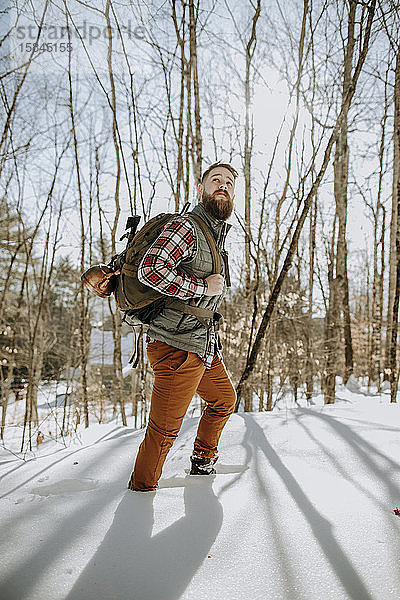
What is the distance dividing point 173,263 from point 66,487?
38.6 inches

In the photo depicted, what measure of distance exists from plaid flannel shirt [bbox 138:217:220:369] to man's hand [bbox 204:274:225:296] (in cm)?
2

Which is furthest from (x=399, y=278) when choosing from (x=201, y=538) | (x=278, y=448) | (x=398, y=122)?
(x=201, y=538)

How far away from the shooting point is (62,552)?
1.10 metres

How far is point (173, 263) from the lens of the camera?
142 cm

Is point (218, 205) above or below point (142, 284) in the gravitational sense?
above

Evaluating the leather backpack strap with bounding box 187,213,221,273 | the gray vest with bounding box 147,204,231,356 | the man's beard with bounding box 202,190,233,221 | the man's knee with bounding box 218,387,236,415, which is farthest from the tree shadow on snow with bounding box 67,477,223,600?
the man's beard with bounding box 202,190,233,221

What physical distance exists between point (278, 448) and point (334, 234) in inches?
262

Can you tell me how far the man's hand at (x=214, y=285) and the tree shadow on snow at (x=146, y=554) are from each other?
74 cm

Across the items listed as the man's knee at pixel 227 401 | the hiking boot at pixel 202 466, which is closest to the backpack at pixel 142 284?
the man's knee at pixel 227 401

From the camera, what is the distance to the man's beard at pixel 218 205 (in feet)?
5.41

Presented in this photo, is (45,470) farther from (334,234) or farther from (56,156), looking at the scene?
(334,234)

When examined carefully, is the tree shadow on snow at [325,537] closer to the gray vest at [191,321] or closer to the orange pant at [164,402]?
the orange pant at [164,402]

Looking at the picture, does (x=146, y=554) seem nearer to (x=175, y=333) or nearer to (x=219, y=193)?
(x=175, y=333)

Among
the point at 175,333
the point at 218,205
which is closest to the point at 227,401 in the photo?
the point at 175,333
